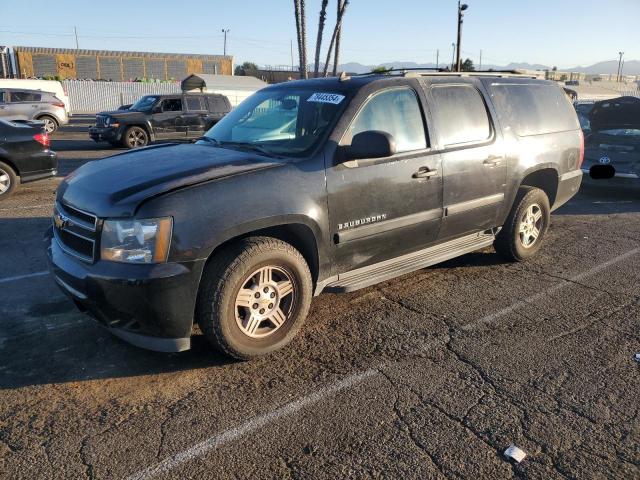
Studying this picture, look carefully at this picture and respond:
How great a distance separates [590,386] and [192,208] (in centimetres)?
267

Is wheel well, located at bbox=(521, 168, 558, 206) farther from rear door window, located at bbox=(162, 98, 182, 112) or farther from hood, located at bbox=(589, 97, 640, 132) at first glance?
rear door window, located at bbox=(162, 98, 182, 112)

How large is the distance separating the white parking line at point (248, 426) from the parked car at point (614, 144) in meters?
7.47

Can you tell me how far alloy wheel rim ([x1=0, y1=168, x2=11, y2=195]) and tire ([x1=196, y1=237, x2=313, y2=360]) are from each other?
7.02 metres

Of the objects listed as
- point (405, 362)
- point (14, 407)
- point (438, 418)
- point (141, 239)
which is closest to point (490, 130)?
point (405, 362)

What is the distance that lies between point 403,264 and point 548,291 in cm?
151

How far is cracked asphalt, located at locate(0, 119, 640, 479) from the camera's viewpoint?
268 centimetres

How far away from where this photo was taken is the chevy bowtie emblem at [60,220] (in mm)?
3643

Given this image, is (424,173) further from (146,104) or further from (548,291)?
(146,104)

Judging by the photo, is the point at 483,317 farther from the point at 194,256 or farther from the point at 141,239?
the point at 141,239

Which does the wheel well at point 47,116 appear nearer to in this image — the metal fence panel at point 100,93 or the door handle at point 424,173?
the metal fence panel at point 100,93

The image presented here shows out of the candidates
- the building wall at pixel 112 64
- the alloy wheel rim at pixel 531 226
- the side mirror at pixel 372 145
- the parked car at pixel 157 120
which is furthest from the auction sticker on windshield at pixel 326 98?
the building wall at pixel 112 64

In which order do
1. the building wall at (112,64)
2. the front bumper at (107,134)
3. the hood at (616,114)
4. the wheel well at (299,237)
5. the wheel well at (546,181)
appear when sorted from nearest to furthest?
1. the wheel well at (299,237)
2. the wheel well at (546,181)
3. the hood at (616,114)
4. the front bumper at (107,134)
5. the building wall at (112,64)

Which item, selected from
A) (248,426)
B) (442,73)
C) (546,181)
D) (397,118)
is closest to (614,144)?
(546,181)

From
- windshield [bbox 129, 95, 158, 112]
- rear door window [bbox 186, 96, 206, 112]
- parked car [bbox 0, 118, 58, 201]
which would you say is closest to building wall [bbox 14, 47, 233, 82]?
windshield [bbox 129, 95, 158, 112]
